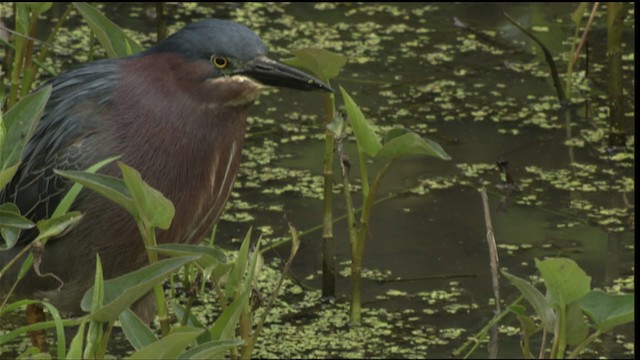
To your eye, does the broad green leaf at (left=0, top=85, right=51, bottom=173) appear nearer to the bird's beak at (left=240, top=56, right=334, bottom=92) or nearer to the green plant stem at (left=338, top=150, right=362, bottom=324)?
the bird's beak at (left=240, top=56, right=334, bottom=92)

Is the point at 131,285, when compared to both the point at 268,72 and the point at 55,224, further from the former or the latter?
the point at 268,72

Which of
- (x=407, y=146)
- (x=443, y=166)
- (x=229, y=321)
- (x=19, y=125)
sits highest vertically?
(x=19, y=125)

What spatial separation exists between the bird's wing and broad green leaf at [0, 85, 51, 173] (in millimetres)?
863

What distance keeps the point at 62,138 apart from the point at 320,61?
629 mm

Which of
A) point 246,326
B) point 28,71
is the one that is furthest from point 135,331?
point 28,71

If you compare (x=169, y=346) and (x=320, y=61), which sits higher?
(x=320, y=61)

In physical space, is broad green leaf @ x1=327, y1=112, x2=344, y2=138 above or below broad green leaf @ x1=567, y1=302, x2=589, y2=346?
above

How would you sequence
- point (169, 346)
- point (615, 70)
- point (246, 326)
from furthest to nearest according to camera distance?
1. point (615, 70)
2. point (246, 326)
3. point (169, 346)

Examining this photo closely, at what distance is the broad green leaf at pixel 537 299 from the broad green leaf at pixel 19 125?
78cm

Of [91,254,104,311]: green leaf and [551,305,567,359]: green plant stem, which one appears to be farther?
[551,305,567,359]: green plant stem

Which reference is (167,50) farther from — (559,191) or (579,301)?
(559,191)

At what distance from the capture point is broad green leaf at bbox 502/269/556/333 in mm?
2211

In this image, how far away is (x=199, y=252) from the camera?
230cm

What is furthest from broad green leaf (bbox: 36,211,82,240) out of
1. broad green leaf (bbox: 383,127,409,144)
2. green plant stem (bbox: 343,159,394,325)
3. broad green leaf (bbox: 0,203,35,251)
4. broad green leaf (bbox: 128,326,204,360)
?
green plant stem (bbox: 343,159,394,325)
